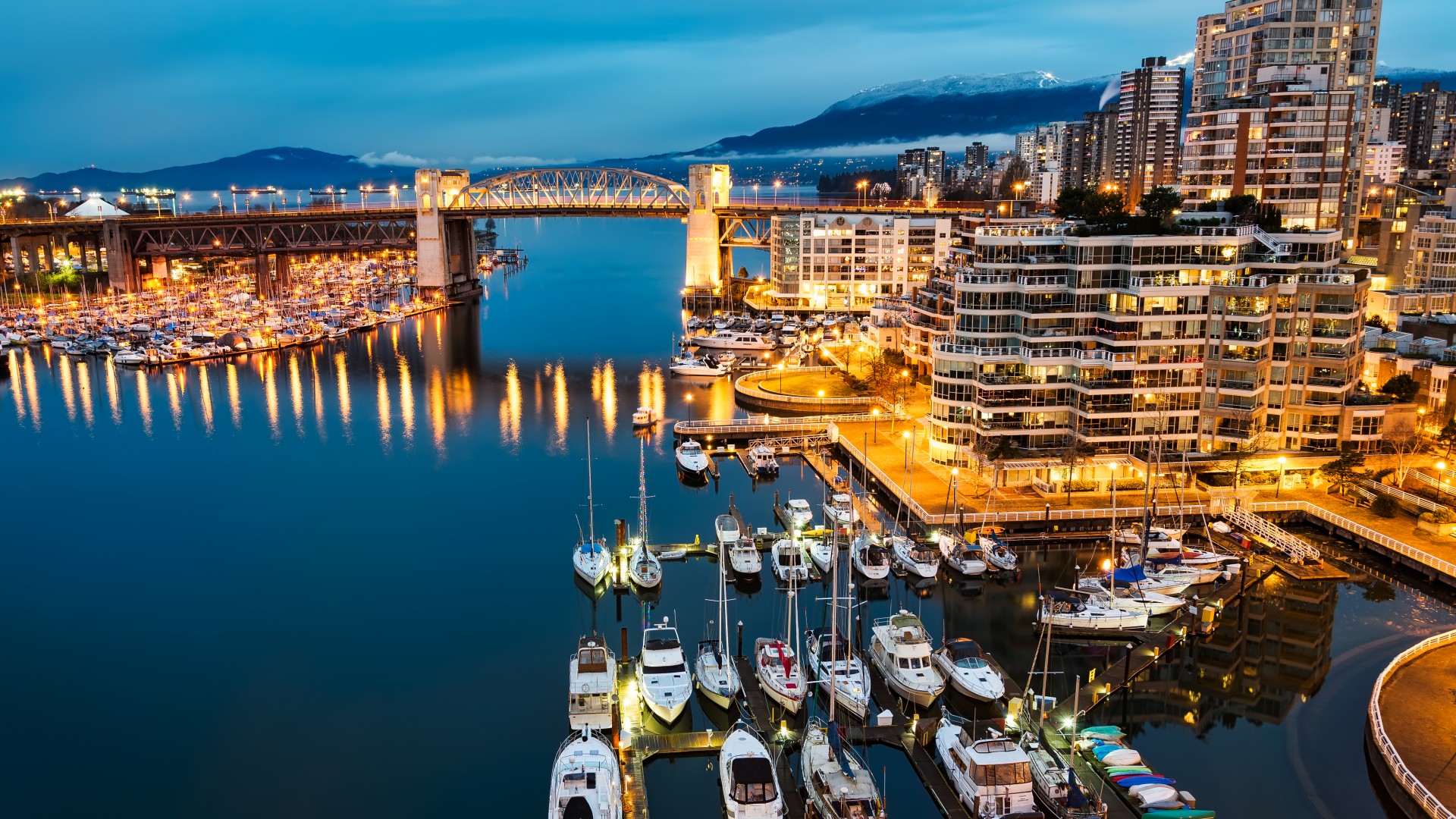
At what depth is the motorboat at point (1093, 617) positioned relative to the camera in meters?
32.2

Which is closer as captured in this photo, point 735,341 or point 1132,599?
point 1132,599

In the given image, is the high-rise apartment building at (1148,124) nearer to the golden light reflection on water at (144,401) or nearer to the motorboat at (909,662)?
the golden light reflection on water at (144,401)

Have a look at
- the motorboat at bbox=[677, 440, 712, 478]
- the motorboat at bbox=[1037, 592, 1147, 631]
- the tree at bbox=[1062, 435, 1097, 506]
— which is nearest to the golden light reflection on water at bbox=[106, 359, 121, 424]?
the motorboat at bbox=[677, 440, 712, 478]

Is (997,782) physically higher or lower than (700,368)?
lower

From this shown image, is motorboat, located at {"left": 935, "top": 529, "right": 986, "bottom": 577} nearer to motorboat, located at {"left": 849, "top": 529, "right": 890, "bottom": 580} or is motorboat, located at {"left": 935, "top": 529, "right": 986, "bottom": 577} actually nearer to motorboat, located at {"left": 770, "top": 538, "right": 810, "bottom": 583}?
motorboat, located at {"left": 849, "top": 529, "right": 890, "bottom": 580}

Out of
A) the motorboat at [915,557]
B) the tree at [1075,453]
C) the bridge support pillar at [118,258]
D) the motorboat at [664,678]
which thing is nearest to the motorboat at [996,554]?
the motorboat at [915,557]

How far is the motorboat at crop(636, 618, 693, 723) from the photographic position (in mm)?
27078

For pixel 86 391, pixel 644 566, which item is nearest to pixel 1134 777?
pixel 644 566

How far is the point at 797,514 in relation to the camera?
40.8 meters

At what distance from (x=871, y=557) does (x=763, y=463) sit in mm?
13338

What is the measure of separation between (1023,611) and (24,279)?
111460 mm

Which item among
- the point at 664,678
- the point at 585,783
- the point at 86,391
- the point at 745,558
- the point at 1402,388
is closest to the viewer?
the point at 585,783

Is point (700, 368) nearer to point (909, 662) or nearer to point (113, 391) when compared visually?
point (113, 391)

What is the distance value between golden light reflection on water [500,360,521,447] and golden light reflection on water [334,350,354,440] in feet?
26.3
